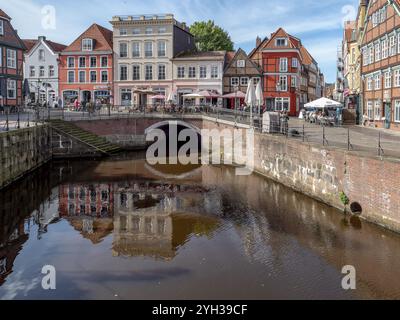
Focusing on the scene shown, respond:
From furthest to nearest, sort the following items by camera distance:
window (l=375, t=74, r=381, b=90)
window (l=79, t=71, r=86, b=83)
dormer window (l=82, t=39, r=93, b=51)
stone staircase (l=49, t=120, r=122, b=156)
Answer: window (l=79, t=71, r=86, b=83) < dormer window (l=82, t=39, r=93, b=51) < stone staircase (l=49, t=120, r=122, b=156) < window (l=375, t=74, r=381, b=90)

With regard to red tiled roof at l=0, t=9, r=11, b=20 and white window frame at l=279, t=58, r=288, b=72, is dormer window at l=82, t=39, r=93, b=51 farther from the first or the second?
white window frame at l=279, t=58, r=288, b=72

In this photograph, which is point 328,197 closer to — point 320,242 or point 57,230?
point 320,242

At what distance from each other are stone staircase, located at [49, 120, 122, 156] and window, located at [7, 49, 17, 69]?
12074 millimetres

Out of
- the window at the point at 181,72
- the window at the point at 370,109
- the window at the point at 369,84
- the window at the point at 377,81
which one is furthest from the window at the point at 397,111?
the window at the point at 181,72

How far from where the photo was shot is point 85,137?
4009 centimetres

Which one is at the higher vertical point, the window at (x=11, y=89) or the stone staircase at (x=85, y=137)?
the window at (x=11, y=89)

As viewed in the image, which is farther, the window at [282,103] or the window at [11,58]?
the window at [282,103]

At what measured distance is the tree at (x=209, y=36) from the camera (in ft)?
232

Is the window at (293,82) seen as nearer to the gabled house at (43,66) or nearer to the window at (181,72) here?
the window at (181,72)

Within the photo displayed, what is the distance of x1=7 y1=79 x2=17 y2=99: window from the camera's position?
1863 inches

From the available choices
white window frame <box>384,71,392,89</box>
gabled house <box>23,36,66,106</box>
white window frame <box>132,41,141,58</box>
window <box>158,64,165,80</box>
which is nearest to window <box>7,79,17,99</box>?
gabled house <box>23,36,66,106</box>

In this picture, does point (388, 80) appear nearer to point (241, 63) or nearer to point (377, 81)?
point (377, 81)

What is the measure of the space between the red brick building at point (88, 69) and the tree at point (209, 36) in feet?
56.6
